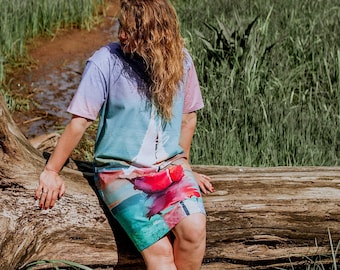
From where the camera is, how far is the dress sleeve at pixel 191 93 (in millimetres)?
2775

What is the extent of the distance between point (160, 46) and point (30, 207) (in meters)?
0.75

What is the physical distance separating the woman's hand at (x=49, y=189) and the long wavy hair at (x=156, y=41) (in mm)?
461

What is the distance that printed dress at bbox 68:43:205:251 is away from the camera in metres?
2.54

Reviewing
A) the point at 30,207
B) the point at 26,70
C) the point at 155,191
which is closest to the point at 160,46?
the point at 155,191

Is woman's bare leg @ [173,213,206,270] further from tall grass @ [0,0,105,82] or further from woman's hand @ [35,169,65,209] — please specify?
tall grass @ [0,0,105,82]

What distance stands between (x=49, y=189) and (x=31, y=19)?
144 inches

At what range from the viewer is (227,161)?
3643mm

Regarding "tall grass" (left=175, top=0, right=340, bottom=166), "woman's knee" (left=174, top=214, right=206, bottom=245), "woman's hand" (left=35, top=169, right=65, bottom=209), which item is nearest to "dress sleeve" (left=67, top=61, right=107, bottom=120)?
"woman's hand" (left=35, top=169, right=65, bottom=209)

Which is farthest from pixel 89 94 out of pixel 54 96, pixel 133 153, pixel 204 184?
pixel 54 96

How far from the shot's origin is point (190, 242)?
2529mm

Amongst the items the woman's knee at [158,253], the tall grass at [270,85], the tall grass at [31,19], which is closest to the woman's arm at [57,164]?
the woman's knee at [158,253]

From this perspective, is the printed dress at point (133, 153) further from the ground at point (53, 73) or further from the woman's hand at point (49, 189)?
the ground at point (53, 73)

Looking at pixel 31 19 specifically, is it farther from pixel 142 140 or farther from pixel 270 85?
pixel 142 140

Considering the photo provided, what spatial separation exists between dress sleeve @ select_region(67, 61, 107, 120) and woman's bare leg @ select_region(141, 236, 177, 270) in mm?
518
